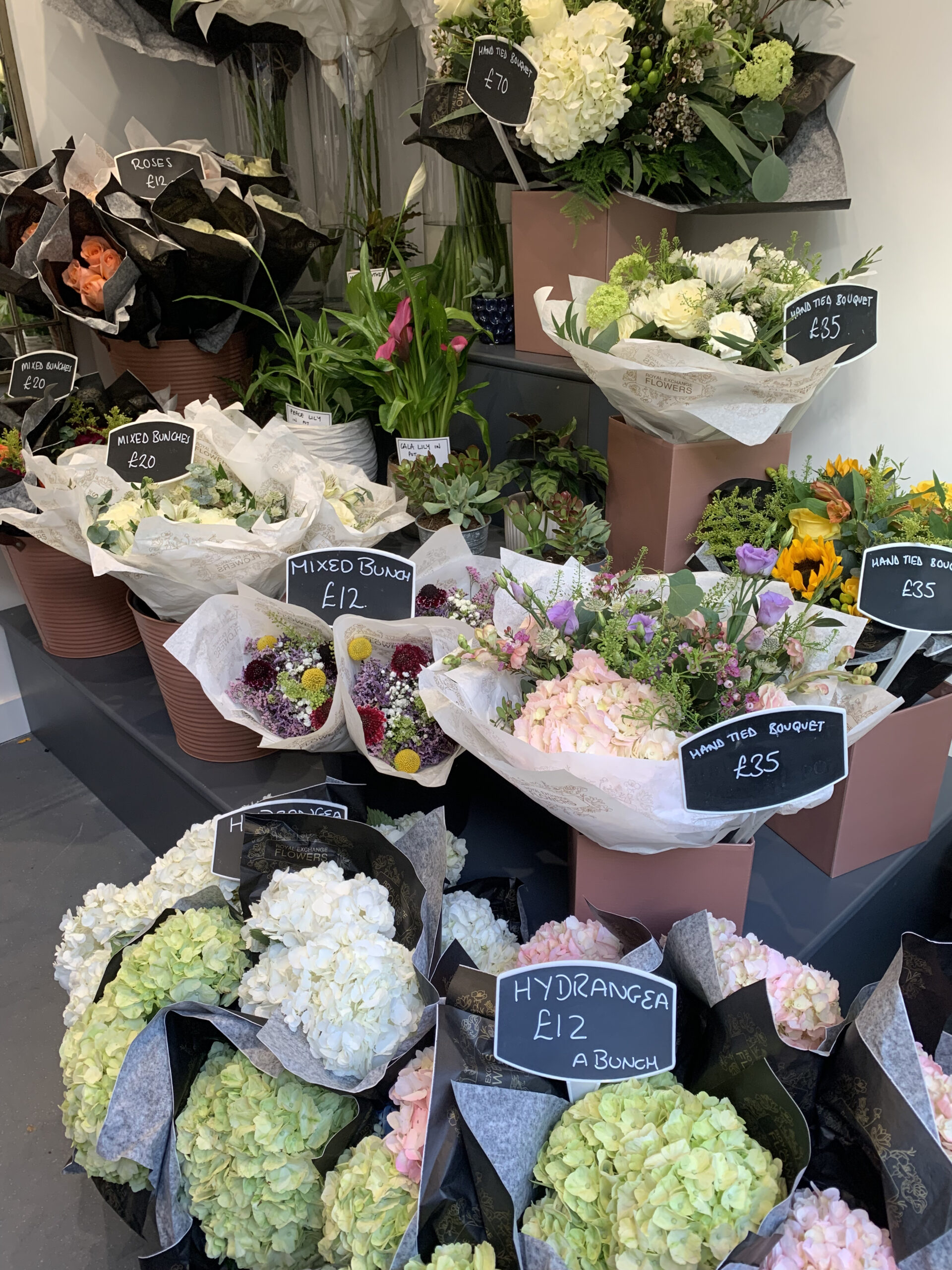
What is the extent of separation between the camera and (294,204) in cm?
198

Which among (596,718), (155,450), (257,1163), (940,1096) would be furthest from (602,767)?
(155,450)

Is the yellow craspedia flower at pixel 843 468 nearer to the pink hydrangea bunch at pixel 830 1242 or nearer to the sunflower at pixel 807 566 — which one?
the sunflower at pixel 807 566

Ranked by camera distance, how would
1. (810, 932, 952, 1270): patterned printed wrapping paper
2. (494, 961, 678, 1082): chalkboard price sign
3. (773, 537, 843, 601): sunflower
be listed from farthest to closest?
(773, 537, 843, 601): sunflower
(494, 961, 678, 1082): chalkboard price sign
(810, 932, 952, 1270): patterned printed wrapping paper

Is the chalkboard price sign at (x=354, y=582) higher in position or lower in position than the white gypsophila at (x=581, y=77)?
lower

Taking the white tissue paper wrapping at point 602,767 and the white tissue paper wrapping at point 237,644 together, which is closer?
the white tissue paper wrapping at point 602,767

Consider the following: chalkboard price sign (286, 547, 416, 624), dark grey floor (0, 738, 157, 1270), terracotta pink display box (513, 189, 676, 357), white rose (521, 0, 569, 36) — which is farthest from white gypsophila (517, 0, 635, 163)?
dark grey floor (0, 738, 157, 1270)

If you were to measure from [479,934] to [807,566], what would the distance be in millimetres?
621

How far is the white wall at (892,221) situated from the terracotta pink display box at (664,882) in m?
0.94

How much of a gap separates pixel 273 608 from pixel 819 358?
2.82 ft

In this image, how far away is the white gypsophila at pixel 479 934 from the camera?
102 centimetres

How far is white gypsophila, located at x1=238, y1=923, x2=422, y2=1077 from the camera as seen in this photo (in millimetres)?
825

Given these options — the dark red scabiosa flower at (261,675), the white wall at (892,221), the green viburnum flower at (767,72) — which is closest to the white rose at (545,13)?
the green viburnum flower at (767,72)

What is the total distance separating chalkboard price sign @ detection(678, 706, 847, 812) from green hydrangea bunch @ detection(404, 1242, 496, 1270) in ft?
1.35

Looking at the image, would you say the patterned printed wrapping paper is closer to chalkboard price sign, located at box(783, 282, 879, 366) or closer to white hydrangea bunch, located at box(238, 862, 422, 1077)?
white hydrangea bunch, located at box(238, 862, 422, 1077)
